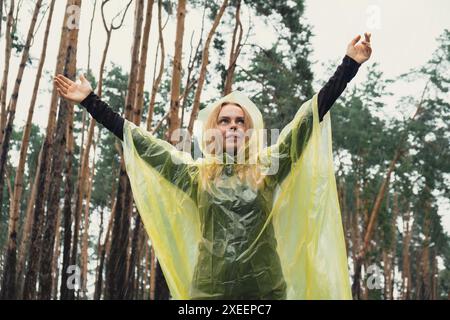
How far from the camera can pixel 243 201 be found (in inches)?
103

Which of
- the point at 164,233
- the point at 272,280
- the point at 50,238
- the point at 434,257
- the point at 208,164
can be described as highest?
the point at 434,257

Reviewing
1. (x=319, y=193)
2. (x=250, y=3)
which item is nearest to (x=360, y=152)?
(x=250, y=3)

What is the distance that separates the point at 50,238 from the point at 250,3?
9317mm

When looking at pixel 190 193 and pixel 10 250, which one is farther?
pixel 10 250

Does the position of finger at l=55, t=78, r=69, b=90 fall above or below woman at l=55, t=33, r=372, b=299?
above

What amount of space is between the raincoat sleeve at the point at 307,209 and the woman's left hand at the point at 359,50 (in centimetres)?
30

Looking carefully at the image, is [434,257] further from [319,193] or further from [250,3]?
[319,193]

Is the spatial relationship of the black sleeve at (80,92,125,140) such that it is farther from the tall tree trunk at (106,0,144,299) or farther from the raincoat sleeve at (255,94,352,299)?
the tall tree trunk at (106,0,144,299)

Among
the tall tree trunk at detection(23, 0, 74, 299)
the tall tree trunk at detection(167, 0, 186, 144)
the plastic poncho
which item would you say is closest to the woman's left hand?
the plastic poncho

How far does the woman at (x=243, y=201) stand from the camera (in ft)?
8.44

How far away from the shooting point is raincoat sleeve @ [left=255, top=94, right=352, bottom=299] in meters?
2.68

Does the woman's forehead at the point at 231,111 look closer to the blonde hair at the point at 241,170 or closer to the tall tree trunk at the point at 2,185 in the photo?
the blonde hair at the point at 241,170

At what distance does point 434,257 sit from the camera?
3928 centimetres

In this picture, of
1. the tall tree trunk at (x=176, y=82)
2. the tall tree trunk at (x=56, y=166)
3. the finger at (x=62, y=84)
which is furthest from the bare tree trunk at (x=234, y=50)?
the finger at (x=62, y=84)
